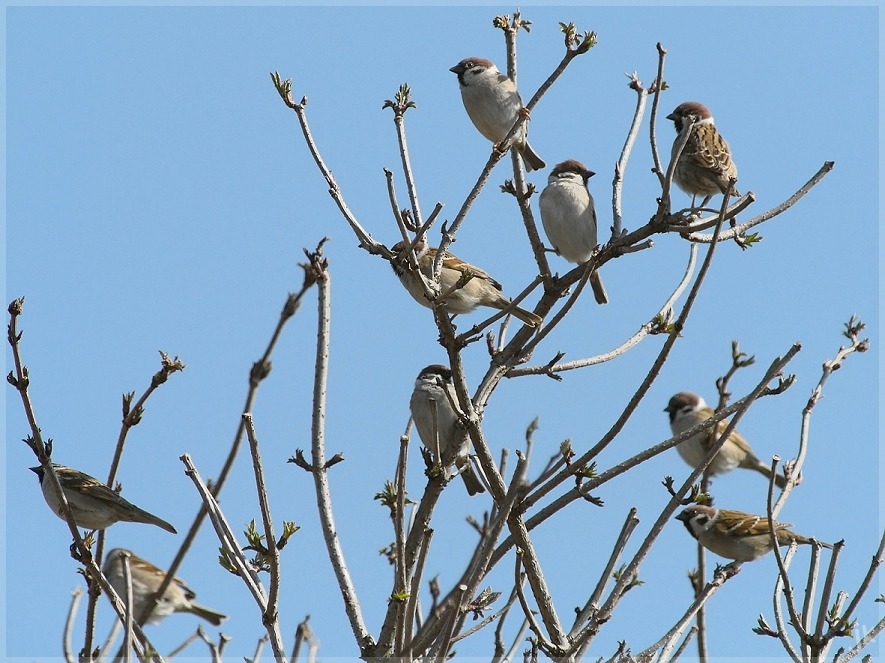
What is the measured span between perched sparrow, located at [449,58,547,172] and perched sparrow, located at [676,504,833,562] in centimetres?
259

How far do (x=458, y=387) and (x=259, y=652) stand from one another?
38.9 inches

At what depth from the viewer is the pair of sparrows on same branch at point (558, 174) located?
5.35 metres

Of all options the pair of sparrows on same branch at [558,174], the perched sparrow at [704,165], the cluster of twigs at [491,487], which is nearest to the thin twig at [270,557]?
the cluster of twigs at [491,487]

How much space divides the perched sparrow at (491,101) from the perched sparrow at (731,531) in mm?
2587

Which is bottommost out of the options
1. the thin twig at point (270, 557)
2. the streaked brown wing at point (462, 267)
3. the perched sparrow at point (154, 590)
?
the thin twig at point (270, 557)

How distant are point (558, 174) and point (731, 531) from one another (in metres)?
2.61

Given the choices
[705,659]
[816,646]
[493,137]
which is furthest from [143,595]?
[816,646]

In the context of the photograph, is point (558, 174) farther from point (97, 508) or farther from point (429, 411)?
point (97, 508)

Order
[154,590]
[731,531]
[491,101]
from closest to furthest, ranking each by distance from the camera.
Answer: [491,101], [731,531], [154,590]

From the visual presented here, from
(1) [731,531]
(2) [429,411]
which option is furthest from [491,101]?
(1) [731,531]

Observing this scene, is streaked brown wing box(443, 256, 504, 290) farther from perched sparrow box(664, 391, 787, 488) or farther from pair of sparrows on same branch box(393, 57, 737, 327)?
perched sparrow box(664, 391, 787, 488)

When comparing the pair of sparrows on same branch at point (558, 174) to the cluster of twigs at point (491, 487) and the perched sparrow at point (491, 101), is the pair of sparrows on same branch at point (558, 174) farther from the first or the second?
the cluster of twigs at point (491, 487)

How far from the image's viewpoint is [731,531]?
6824 mm

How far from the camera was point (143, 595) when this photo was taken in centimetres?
750
